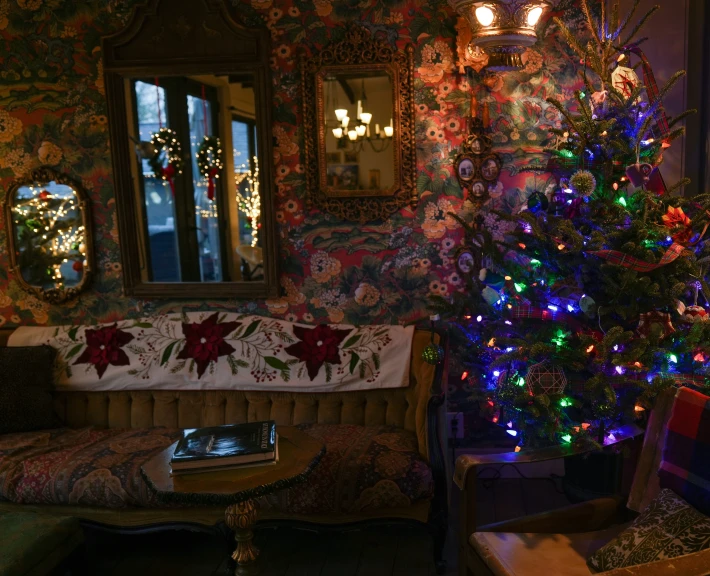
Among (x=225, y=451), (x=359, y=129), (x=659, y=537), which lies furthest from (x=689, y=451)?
(x=359, y=129)

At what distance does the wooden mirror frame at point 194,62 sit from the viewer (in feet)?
11.4

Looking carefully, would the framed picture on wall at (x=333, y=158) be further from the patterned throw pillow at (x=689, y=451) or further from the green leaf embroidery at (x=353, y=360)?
the patterned throw pillow at (x=689, y=451)

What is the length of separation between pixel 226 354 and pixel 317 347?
1.54 feet

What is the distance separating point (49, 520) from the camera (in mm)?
2557

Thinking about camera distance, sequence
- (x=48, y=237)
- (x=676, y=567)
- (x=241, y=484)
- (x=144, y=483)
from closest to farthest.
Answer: (x=676, y=567) < (x=241, y=484) < (x=144, y=483) < (x=48, y=237)

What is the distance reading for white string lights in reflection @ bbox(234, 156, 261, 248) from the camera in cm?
357

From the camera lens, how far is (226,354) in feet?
11.3

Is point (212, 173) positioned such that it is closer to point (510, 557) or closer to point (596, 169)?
point (596, 169)

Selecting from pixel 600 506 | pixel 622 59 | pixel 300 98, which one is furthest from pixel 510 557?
pixel 300 98

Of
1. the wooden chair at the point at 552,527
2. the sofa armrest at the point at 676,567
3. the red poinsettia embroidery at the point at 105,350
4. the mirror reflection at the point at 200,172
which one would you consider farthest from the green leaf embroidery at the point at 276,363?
the sofa armrest at the point at 676,567

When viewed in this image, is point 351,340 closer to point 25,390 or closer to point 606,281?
point 606,281

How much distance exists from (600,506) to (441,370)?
38.8 inches

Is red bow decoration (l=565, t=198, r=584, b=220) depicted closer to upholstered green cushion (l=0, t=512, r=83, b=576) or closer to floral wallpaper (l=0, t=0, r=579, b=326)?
floral wallpaper (l=0, t=0, r=579, b=326)

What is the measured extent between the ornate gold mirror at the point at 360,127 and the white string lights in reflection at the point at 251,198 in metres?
0.28
